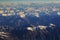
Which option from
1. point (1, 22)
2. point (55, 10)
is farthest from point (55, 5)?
point (1, 22)

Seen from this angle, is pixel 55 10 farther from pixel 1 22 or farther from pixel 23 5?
pixel 1 22

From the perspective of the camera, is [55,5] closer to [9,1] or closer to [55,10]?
[55,10]

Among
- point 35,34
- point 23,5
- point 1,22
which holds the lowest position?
point 35,34

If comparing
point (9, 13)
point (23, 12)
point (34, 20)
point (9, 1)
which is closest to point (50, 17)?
point (34, 20)

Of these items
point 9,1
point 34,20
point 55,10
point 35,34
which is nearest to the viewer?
point 35,34

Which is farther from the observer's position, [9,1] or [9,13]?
[9,1]

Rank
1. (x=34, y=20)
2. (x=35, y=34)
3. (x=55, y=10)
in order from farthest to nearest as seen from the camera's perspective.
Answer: (x=55, y=10)
(x=34, y=20)
(x=35, y=34)

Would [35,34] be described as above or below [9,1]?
below
